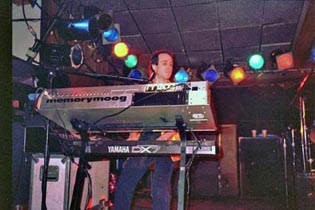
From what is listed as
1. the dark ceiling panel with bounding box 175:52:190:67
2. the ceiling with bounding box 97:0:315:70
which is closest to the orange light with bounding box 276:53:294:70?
the ceiling with bounding box 97:0:315:70

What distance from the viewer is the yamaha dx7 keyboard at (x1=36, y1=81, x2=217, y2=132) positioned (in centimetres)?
132

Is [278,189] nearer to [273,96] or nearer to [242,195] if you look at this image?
[242,195]

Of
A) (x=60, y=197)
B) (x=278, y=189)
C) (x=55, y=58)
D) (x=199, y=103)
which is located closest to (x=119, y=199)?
(x=60, y=197)

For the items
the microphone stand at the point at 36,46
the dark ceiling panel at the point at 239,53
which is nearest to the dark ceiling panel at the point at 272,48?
the dark ceiling panel at the point at 239,53

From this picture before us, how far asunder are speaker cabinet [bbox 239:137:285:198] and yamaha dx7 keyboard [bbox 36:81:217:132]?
2.83 m

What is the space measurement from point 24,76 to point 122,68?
2278 mm

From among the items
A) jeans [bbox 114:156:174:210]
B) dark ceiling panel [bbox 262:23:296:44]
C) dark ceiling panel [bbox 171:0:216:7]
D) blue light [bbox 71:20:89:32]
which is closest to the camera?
jeans [bbox 114:156:174:210]

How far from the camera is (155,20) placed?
3367 mm

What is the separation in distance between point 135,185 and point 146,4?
2.01 metres

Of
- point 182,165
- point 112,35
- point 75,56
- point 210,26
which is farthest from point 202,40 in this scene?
point 182,165

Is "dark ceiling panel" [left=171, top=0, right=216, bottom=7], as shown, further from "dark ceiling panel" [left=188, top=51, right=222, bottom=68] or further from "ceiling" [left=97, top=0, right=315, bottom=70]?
"dark ceiling panel" [left=188, top=51, right=222, bottom=68]

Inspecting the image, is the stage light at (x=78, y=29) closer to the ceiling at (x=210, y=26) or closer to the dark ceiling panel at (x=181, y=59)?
the ceiling at (x=210, y=26)

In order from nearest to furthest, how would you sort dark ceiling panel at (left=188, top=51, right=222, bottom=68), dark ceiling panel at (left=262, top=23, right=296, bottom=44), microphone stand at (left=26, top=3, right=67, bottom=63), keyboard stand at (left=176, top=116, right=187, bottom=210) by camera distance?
1. keyboard stand at (left=176, top=116, right=187, bottom=210)
2. microphone stand at (left=26, top=3, right=67, bottom=63)
3. dark ceiling panel at (left=262, top=23, right=296, bottom=44)
4. dark ceiling panel at (left=188, top=51, right=222, bottom=68)

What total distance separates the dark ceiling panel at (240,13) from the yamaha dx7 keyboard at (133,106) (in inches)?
74.0
